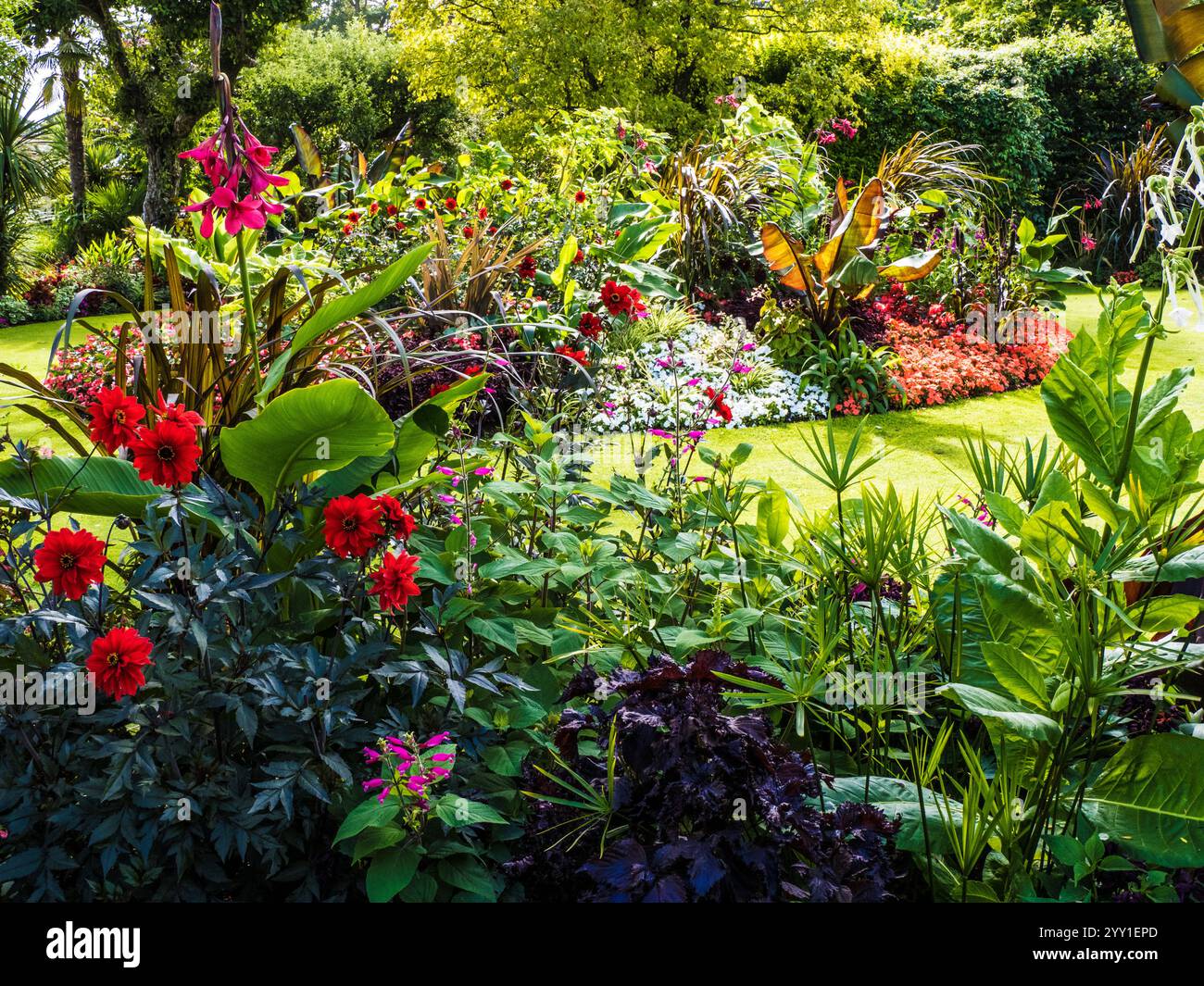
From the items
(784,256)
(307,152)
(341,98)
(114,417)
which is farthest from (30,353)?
(341,98)

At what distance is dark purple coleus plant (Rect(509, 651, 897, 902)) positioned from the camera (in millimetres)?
1673

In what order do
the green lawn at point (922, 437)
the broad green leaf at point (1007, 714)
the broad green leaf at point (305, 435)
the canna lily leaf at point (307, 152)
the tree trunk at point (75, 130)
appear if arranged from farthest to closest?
the tree trunk at point (75, 130) < the canna lily leaf at point (307, 152) < the green lawn at point (922, 437) < the broad green leaf at point (305, 435) < the broad green leaf at point (1007, 714)

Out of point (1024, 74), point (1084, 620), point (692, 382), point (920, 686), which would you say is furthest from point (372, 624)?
point (1024, 74)

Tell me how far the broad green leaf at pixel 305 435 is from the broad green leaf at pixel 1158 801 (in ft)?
5.49

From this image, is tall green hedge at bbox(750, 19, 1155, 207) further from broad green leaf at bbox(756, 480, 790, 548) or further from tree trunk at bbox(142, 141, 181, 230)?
broad green leaf at bbox(756, 480, 790, 548)

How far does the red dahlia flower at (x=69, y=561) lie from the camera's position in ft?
5.79

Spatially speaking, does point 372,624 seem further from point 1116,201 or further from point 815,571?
point 1116,201

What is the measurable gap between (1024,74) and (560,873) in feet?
48.8

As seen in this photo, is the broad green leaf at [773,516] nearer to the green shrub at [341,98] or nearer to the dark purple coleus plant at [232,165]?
the dark purple coleus plant at [232,165]

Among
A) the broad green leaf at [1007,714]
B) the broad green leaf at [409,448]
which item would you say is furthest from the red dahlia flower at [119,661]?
the broad green leaf at [1007,714]

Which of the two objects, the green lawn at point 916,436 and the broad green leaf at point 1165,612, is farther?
the green lawn at point 916,436

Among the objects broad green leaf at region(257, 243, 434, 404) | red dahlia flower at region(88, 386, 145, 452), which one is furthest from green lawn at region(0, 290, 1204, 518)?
red dahlia flower at region(88, 386, 145, 452)

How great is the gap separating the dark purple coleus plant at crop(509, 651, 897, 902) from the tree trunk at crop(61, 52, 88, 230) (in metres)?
17.1

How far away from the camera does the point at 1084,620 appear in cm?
164
